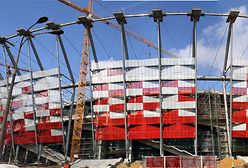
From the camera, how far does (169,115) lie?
60.4m

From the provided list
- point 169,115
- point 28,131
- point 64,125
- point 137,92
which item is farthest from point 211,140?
point 28,131

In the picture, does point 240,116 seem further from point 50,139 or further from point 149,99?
point 50,139

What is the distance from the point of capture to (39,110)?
227 ft

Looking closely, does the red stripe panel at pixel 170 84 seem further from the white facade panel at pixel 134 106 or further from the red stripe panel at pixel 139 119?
the red stripe panel at pixel 139 119

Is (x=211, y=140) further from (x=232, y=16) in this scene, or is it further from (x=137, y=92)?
(x=232, y=16)

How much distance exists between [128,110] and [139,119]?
8.15 ft

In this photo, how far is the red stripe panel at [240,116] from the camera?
60.1m

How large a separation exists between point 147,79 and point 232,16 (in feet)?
57.7

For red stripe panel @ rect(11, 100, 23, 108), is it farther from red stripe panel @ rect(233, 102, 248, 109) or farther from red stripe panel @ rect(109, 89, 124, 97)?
red stripe panel @ rect(233, 102, 248, 109)

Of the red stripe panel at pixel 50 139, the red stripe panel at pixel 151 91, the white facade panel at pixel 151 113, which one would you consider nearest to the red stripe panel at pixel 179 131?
the white facade panel at pixel 151 113

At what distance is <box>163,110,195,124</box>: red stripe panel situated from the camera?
196ft

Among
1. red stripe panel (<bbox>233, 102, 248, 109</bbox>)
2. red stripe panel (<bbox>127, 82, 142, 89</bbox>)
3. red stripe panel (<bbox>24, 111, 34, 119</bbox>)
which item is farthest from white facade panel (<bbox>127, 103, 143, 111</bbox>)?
red stripe panel (<bbox>24, 111, 34, 119</bbox>)

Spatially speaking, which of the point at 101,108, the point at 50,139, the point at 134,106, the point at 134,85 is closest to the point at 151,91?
the point at 134,85

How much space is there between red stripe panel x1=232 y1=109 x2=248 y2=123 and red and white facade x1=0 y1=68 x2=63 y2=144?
1235 inches
